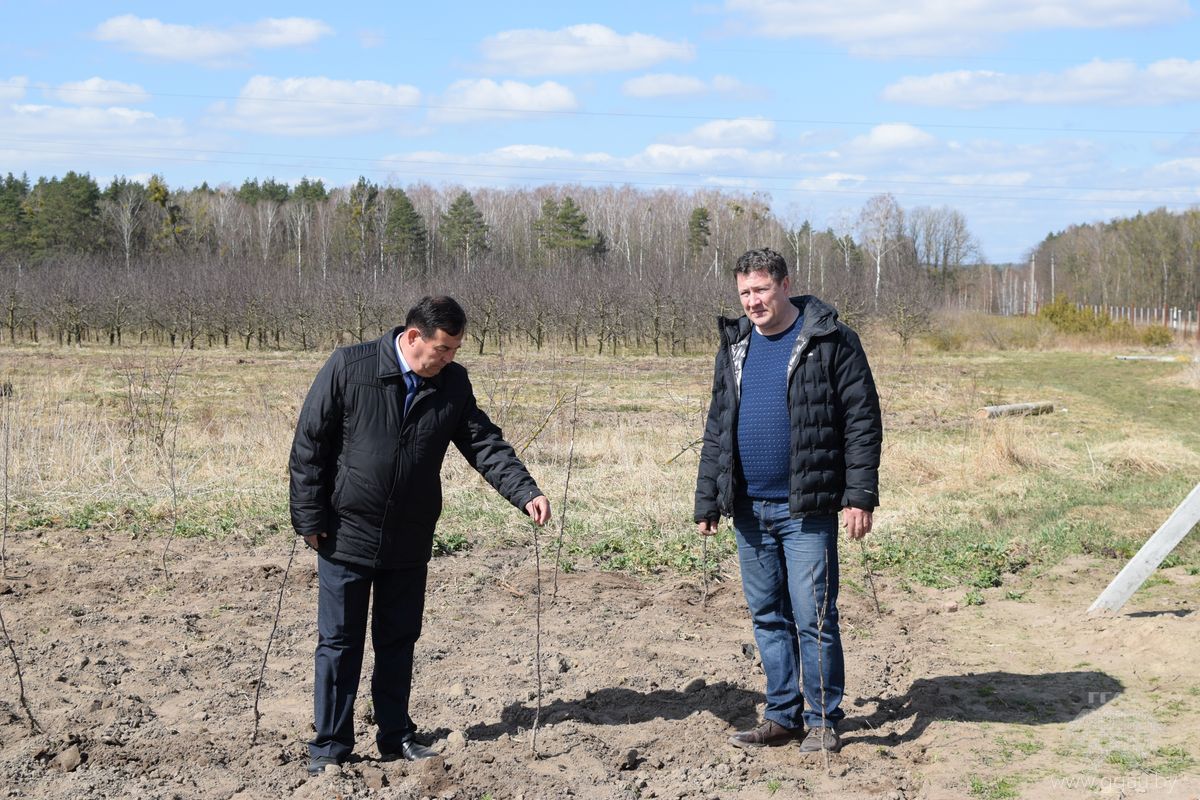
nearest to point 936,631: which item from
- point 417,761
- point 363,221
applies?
point 417,761

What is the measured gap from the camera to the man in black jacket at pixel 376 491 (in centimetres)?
397

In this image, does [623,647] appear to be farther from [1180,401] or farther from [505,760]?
[1180,401]

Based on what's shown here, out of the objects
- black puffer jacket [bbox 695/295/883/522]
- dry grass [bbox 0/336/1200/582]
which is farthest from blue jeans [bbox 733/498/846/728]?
dry grass [bbox 0/336/1200/582]

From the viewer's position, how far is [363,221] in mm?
78625

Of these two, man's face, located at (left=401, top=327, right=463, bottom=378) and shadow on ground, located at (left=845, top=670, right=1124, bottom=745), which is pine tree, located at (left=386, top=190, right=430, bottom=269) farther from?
man's face, located at (left=401, top=327, right=463, bottom=378)

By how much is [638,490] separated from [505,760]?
5746 millimetres

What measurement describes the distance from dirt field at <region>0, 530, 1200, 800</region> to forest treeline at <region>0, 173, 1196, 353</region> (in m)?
31.1

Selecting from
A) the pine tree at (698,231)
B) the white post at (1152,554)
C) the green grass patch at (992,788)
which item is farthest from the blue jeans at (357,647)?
the pine tree at (698,231)

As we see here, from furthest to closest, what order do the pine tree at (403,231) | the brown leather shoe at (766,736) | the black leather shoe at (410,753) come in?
the pine tree at (403,231) < the brown leather shoe at (766,736) < the black leather shoe at (410,753)

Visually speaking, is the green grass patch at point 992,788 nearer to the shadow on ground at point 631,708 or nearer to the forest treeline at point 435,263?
the shadow on ground at point 631,708

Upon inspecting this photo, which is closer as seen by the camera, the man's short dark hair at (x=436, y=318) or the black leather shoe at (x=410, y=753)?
the man's short dark hair at (x=436, y=318)

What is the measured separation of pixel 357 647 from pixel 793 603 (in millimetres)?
1648

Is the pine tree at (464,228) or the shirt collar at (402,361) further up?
the pine tree at (464,228)

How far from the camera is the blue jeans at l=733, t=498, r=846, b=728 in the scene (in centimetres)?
414
